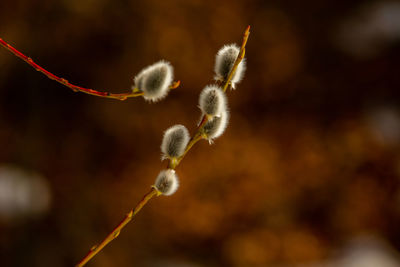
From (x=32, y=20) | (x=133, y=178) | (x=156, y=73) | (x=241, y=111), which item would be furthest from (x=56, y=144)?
(x=156, y=73)

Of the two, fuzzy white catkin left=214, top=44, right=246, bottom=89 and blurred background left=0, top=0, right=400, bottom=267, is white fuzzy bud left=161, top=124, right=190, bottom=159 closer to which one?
fuzzy white catkin left=214, top=44, right=246, bottom=89

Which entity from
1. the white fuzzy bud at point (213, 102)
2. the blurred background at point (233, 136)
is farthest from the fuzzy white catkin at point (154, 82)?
the blurred background at point (233, 136)

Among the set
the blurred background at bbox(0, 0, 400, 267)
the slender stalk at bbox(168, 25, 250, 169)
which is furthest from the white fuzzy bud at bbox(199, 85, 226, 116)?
the blurred background at bbox(0, 0, 400, 267)

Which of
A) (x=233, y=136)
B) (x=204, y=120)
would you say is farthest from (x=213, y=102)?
(x=233, y=136)

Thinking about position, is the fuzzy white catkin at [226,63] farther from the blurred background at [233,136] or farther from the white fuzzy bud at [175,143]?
the blurred background at [233,136]

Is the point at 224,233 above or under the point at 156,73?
above

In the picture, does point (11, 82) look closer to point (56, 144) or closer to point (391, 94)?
point (56, 144)
